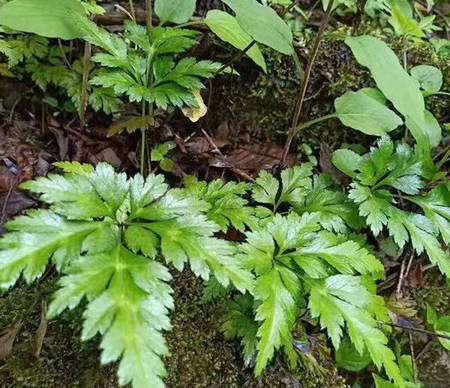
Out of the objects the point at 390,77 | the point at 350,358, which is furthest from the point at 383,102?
the point at 350,358

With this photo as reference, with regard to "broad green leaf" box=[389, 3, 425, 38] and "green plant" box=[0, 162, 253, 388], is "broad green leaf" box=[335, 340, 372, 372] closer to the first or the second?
"green plant" box=[0, 162, 253, 388]

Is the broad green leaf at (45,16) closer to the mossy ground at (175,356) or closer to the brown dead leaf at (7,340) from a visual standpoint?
the mossy ground at (175,356)

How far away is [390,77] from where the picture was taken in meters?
1.33

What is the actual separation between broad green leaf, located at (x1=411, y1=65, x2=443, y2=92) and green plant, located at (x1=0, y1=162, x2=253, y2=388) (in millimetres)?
1215

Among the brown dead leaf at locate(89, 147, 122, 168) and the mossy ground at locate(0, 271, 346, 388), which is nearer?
the mossy ground at locate(0, 271, 346, 388)

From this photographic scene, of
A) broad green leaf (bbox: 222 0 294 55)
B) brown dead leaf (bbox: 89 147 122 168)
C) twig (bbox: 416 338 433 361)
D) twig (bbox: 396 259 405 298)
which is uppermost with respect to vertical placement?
broad green leaf (bbox: 222 0 294 55)

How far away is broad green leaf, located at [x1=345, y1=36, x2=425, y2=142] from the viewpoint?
1.30 m

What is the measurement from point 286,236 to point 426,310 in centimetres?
91

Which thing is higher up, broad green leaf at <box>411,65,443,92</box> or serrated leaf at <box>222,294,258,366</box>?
broad green leaf at <box>411,65,443,92</box>

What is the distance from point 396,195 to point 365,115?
1.09 ft

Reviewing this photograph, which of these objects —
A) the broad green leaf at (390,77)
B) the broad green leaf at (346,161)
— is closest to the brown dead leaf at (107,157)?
the broad green leaf at (346,161)

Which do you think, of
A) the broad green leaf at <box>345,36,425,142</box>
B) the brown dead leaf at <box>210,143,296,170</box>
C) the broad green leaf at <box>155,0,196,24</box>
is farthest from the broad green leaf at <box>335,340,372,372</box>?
the broad green leaf at <box>155,0,196,24</box>

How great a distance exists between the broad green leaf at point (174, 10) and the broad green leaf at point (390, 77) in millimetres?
711

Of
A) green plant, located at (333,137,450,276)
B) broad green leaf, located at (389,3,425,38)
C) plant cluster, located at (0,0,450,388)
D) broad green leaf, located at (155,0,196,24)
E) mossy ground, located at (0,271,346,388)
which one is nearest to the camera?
plant cluster, located at (0,0,450,388)
